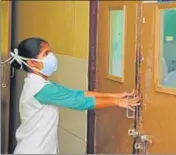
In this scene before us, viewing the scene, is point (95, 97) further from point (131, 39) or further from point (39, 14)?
point (39, 14)

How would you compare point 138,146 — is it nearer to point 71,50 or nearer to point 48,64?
point 48,64

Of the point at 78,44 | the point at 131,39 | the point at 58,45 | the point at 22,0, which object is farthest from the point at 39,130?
the point at 22,0

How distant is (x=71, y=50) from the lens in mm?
2988

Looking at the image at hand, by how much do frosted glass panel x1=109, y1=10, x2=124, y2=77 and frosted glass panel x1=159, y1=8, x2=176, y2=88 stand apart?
49 cm

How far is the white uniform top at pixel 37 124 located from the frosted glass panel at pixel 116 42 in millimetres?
672

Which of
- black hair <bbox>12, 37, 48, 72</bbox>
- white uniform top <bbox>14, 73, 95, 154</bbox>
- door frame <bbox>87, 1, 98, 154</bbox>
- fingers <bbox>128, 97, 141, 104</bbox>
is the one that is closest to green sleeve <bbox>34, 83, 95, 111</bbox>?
white uniform top <bbox>14, 73, 95, 154</bbox>

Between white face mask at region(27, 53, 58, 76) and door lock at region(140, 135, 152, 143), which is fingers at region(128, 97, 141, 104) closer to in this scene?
door lock at region(140, 135, 152, 143)

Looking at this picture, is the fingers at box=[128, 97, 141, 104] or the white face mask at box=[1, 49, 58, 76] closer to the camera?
the white face mask at box=[1, 49, 58, 76]

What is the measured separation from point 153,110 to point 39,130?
0.57 metres

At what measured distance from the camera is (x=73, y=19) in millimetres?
2973

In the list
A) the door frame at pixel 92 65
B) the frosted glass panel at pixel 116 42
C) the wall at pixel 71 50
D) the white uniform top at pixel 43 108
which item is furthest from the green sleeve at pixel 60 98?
the door frame at pixel 92 65

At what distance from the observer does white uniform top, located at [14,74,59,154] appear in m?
1.89

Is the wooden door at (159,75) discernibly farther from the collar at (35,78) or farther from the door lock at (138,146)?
the collar at (35,78)

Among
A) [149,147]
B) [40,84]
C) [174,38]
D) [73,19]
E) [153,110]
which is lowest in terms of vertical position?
[149,147]
